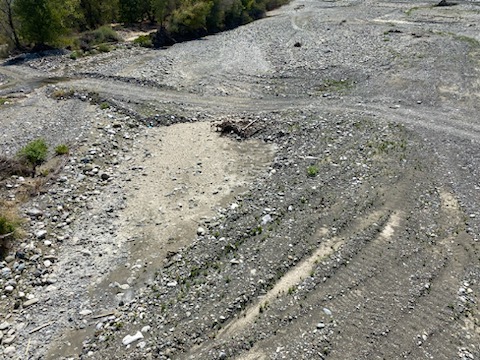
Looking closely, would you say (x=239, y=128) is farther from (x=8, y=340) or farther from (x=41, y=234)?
(x=8, y=340)

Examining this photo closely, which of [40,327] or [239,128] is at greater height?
[239,128]

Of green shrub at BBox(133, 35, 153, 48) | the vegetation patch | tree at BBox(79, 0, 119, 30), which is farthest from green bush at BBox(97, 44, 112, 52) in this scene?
the vegetation patch

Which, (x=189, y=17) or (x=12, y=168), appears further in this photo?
(x=189, y=17)

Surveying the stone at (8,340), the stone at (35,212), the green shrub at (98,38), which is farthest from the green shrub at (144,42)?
the stone at (8,340)

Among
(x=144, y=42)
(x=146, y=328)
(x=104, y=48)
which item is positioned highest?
(x=104, y=48)

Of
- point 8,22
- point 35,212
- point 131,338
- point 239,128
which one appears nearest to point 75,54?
point 8,22

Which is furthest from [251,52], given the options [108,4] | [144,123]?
[108,4]

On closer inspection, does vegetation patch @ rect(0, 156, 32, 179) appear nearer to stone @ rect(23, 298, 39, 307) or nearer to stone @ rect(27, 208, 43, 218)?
stone @ rect(27, 208, 43, 218)

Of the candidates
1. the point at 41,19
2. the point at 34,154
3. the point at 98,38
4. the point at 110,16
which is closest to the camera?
the point at 34,154

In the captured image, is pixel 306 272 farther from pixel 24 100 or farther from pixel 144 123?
pixel 24 100
